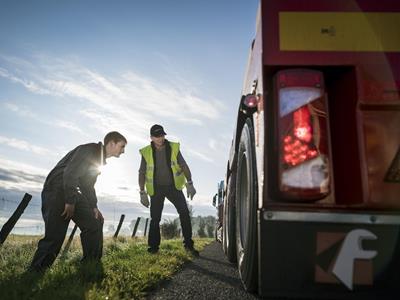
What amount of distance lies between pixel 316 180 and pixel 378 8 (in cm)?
89

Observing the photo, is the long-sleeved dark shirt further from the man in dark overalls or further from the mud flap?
the mud flap

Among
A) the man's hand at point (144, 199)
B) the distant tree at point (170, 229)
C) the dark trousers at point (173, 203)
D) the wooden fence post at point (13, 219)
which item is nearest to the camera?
the dark trousers at point (173, 203)

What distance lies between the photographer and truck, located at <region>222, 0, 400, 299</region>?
1632 mm

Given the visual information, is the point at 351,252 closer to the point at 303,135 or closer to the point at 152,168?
the point at 303,135

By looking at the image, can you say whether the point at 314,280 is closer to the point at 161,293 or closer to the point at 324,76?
the point at 324,76

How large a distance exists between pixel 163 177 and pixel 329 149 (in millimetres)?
4674

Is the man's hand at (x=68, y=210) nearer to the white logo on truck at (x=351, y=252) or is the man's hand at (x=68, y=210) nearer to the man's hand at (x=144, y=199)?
the man's hand at (x=144, y=199)

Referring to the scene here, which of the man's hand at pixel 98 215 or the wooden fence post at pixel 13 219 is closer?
the man's hand at pixel 98 215

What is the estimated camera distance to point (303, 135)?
5.63 ft

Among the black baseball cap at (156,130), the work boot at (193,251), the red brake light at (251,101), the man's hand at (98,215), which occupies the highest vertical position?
the black baseball cap at (156,130)

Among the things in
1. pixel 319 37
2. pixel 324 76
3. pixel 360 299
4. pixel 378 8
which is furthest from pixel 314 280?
pixel 378 8

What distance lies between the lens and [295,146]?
1.71m

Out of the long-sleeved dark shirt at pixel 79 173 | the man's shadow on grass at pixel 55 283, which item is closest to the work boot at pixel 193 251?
the long-sleeved dark shirt at pixel 79 173

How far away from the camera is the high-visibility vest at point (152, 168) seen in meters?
6.14
